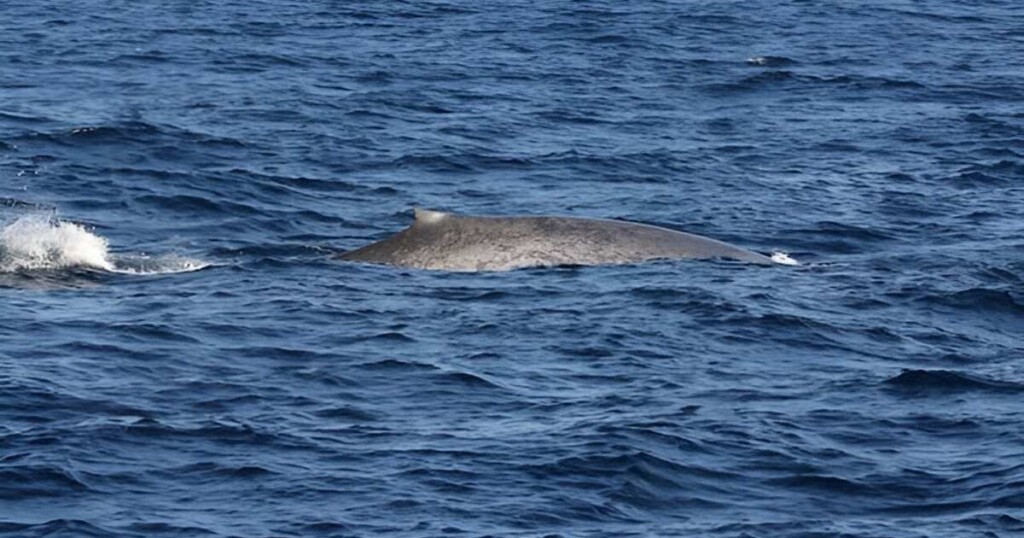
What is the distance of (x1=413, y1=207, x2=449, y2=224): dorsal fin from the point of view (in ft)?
87.9

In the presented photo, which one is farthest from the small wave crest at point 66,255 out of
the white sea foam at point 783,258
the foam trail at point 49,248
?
the white sea foam at point 783,258

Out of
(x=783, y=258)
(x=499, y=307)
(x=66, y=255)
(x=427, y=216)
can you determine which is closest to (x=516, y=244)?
(x=427, y=216)

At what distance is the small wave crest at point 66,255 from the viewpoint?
2672 centimetres

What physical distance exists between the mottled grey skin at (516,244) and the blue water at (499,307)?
0.44 m

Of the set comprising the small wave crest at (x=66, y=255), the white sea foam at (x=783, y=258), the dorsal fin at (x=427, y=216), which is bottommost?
the white sea foam at (x=783, y=258)

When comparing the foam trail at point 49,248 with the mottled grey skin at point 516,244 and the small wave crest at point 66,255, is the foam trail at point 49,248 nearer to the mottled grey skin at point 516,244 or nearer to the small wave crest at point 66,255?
the small wave crest at point 66,255

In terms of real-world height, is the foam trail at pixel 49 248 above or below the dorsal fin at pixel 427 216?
below

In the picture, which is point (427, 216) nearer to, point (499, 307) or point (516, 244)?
point (516, 244)

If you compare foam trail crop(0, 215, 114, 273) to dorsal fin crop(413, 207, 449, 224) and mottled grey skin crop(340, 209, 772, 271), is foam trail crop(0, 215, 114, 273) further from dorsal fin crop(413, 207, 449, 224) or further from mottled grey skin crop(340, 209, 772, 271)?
dorsal fin crop(413, 207, 449, 224)

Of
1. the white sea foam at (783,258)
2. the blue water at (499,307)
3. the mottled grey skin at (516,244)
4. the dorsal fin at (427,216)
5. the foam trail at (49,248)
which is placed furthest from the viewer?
the white sea foam at (783,258)

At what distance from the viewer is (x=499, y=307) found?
2497cm

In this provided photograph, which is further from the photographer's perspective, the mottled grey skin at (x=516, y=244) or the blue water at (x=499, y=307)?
the mottled grey skin at (x=516, y=244)

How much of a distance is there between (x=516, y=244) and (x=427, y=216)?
3.80 feet

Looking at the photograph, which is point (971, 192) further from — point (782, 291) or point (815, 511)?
point (815, 511)
